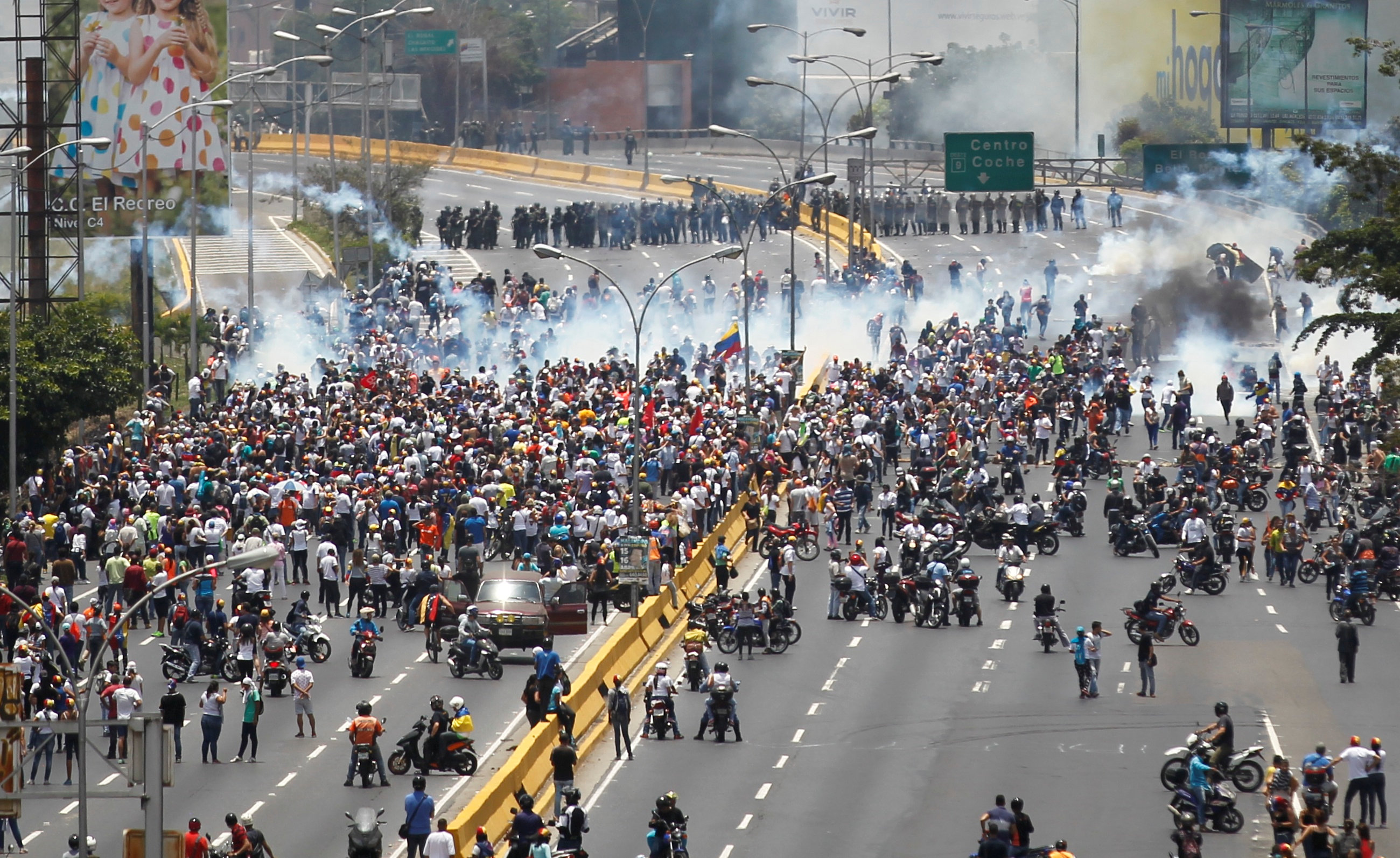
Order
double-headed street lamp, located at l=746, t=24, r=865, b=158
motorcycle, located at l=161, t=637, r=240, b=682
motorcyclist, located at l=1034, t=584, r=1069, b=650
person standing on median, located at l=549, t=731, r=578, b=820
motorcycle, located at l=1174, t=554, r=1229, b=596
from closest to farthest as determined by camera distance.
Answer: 1. person standing on median, located at l=549, t=731, r=578, b=820
2. motorcycle, located at l=161, t=637, r=240, b=682
3. motorcyclist, located at l=1034, t=584, r=1069, b=650
4. motorcycle, located at l=1174, t=554, r=1229, b=596
5. double-headed street lamp, located at l=746, t=24, r=865, b=158

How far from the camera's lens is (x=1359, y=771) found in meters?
26.2

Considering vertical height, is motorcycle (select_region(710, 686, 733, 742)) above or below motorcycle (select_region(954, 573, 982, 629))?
below

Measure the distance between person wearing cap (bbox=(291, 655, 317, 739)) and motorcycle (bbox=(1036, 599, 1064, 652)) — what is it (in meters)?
11.4

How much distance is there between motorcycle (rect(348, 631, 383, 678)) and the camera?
3200cm

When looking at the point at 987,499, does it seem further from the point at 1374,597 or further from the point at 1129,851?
the point at 1129,851

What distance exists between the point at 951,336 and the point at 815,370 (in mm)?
4471

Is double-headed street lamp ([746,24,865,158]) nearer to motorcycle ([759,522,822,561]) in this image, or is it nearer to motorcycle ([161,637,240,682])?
motorcycle ([759,522,822,561])

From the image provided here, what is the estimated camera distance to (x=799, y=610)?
37844 millimetres

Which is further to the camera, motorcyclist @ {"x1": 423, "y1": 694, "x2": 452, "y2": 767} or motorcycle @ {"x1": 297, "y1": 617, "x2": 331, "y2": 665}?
motorcycle @ {"x1": 297, "y1": 617, "x2": 331, "y2": 665}

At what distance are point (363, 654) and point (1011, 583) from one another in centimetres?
1157

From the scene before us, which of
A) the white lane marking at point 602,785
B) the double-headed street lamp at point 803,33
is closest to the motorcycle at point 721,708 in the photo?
the white lane marking at point 602,785

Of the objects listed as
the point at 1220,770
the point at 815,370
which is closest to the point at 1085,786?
the point at 1220,770

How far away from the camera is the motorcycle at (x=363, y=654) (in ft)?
105

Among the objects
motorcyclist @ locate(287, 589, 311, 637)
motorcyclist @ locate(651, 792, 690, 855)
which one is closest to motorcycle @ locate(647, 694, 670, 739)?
motorcyclist @ locate(287, 589, 311, 637)
